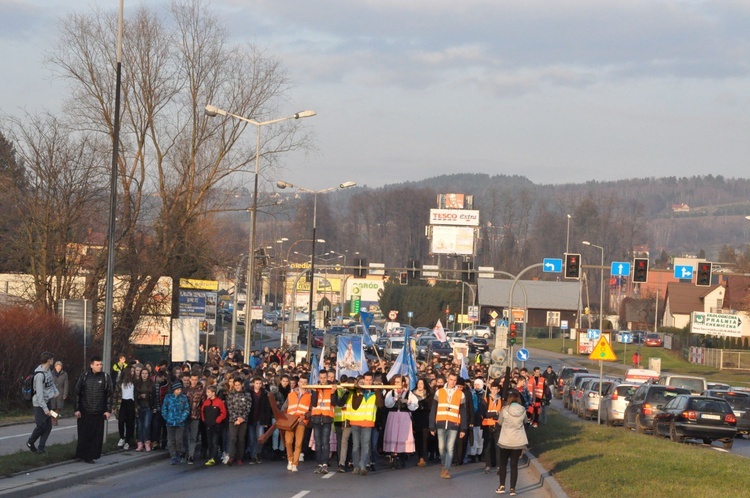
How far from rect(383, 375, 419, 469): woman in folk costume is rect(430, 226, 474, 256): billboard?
383 feet

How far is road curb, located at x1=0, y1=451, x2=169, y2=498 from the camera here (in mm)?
14312

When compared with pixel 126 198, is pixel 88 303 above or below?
below

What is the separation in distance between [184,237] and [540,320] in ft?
275

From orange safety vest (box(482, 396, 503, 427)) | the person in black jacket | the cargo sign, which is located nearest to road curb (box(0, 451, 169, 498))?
the person in black jacket

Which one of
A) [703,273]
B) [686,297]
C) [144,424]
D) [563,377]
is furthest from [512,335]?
[686,297]

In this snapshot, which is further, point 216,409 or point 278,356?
point 278,356

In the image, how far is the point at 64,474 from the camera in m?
16.1

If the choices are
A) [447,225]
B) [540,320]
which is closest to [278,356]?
[540,320]

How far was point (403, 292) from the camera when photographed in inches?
5017

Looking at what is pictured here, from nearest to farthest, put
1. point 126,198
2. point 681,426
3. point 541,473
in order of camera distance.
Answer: point 541,473 < point 681,426 < point 126,198

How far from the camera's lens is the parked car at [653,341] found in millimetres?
93000

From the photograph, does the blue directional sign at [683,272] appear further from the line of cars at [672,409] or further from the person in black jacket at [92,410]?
the person in black jacket at [92,410]

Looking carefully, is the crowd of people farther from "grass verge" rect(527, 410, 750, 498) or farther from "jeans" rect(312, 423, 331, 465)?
Result: "grass verge" rect(527, 410, 750, 498)

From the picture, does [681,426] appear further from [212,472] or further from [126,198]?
[126,198]
